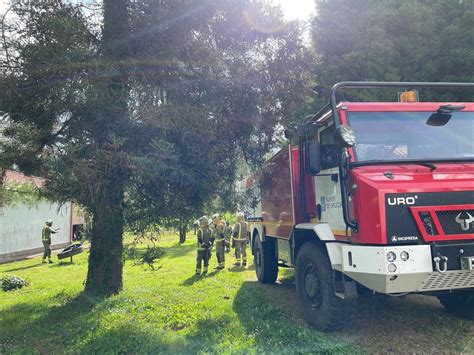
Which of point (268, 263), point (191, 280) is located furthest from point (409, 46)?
point (191, 280)

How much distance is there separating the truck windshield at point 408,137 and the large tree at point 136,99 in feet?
7.33

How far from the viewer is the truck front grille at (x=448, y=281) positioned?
382cm

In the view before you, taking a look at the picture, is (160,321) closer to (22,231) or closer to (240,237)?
(240,237)

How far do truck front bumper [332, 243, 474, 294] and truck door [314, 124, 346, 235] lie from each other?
62 cm

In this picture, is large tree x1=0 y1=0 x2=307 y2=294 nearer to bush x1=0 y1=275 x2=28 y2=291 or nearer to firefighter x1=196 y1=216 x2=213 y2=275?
firefighter x1=196 y1=216 x2=213 y2=275

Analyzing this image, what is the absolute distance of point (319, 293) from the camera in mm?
4898

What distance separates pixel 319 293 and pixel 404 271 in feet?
4.64

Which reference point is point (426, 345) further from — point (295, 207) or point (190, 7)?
point (190, 7)

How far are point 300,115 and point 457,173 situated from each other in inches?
159

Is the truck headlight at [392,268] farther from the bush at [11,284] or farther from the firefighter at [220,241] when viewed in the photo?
the bush at [11,284]

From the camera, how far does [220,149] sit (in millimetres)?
6270

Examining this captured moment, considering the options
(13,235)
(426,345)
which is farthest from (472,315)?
(13,235)

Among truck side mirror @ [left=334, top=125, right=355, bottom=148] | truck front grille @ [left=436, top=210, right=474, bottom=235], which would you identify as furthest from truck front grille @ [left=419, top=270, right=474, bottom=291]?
truck side mirror @ [left=334, top=125, right=355, bottom=148]

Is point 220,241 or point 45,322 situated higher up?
point 220,241
